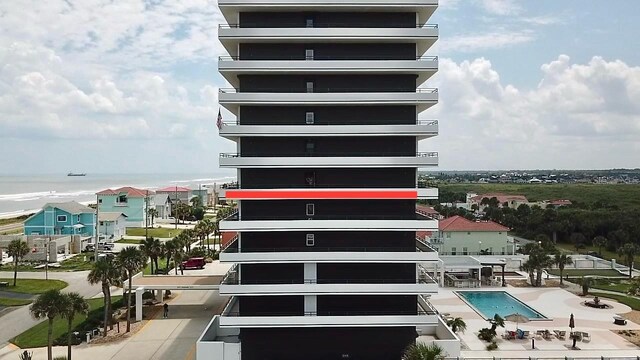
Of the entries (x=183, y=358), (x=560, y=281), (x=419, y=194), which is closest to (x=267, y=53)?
(x=419, y=194)

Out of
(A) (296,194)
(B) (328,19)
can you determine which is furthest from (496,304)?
(B) (328,19)

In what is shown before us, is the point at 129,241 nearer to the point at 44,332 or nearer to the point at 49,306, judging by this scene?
the point at 44,332

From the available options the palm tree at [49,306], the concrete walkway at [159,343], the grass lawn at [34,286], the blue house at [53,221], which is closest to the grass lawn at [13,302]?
the grass lawn at [34,286]

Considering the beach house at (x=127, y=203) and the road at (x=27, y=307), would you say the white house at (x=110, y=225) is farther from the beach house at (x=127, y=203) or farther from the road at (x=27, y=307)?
the road at (x=27, y=307)

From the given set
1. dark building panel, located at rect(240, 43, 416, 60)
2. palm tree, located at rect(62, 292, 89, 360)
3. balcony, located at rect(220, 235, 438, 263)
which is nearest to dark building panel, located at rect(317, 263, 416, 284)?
balcony, located at rect(220, 235, 438, 263)

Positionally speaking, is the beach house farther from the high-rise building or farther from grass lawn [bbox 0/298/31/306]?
the high-rise building

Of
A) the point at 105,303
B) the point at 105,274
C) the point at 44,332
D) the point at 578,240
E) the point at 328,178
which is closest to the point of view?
the point at 328,178
